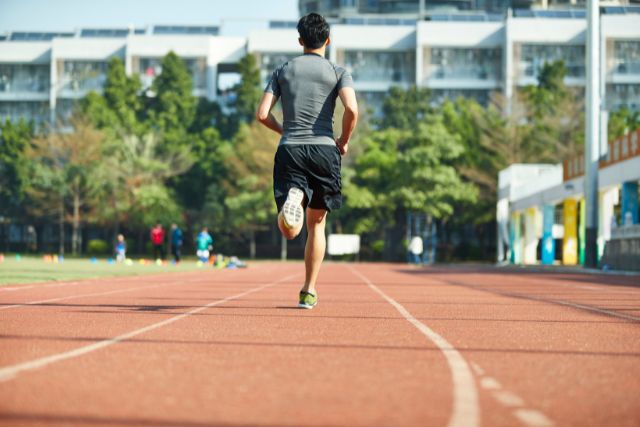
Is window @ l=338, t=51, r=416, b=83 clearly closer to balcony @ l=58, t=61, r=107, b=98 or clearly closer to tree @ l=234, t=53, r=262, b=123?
tree @ l=234, t=53, r=262, b=123

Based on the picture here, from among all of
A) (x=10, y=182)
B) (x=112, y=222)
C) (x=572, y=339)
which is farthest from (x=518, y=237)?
(x=572, y=339)

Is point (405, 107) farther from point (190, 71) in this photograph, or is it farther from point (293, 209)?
point (293, 209)

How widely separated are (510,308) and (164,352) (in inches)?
230

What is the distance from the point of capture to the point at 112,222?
222 feet

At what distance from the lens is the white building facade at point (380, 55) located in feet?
259

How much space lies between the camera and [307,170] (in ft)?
28.0

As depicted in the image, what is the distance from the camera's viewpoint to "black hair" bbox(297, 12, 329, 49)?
8820 millimetres

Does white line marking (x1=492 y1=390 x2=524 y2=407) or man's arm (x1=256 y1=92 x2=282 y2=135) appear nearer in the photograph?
white line marking (x1=492 y1=390 x2=524 y2=407)

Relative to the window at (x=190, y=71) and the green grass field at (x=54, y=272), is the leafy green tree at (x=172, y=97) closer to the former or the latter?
the window at (x=190, y=71)

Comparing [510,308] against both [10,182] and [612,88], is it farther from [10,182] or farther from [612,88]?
[612,88]

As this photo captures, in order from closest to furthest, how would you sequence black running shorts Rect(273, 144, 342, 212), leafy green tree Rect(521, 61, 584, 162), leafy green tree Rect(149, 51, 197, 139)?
black running shorts Rect(273, 144, 342, 212) < leafy green tree Rect(521, 61, 584, 162) < leafy green tree Rect(149, 51, 197, 139)

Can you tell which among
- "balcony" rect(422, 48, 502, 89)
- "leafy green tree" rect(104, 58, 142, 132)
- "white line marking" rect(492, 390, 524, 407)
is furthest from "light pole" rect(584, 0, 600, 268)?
"leafy green tree" rect(104, 58, 142, 132)

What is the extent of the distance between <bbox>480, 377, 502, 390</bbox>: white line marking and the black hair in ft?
15.8

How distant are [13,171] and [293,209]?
6812cm
